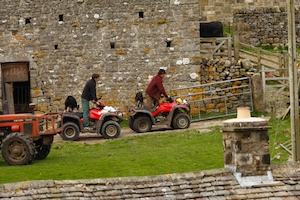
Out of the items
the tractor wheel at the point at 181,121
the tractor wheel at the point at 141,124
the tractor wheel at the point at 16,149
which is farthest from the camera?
the tractor wheel at the point at 181,121

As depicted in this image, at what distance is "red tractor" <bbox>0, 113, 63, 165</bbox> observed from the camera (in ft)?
67.2

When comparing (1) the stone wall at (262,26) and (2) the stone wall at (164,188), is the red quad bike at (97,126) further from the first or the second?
(1) the stone wall at (262,26)

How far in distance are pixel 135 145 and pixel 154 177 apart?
8185mm

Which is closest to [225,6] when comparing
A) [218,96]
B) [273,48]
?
[273,48]

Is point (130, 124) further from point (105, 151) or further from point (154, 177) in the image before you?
point (154, 177)

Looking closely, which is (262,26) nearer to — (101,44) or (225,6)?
(225,6)

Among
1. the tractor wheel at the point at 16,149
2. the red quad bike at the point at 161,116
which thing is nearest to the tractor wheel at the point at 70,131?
the red quad bike at the point at 161,116

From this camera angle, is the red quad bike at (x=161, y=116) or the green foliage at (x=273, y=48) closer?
the red quad bike at (x=161, y=116)

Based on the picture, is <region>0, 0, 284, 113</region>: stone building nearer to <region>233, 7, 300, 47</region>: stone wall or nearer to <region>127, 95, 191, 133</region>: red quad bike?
<region>127, 95, 191, 133</region>: red quad bike

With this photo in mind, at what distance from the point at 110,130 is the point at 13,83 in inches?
269

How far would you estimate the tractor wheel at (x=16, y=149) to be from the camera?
2048cm

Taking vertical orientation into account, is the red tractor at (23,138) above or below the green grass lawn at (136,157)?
above

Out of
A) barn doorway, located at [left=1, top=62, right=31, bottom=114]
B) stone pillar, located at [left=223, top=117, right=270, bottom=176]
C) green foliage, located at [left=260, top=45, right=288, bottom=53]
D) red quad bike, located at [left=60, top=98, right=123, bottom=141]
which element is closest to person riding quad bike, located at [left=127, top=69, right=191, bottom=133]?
red quad bike, located at [left=60, top=98, right=123, bottom=141]

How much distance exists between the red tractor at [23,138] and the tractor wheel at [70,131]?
11.0 feet
